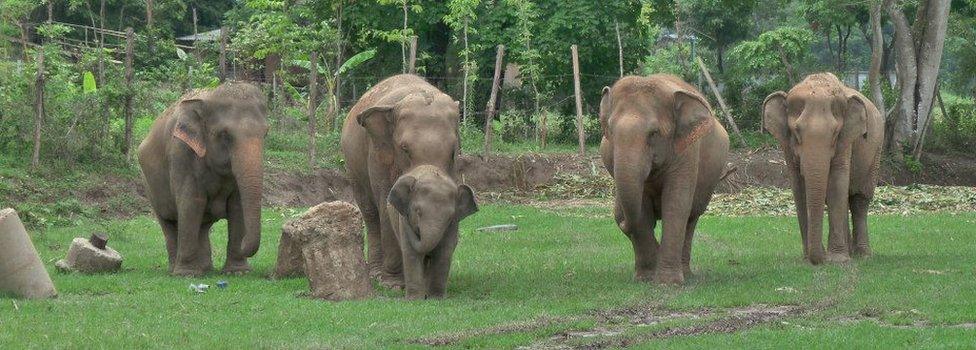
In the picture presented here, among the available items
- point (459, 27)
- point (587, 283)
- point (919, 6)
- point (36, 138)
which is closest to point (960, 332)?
point (587, 283)

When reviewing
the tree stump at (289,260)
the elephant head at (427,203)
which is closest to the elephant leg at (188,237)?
the tree stump at (289,260)

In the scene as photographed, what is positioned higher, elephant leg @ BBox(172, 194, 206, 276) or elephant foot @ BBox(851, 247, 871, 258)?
elephant leg @ BBox(172, 194, 206, 276)

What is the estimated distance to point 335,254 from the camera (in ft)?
44.4

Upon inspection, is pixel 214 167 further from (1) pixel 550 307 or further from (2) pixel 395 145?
(1) pixel 550 307

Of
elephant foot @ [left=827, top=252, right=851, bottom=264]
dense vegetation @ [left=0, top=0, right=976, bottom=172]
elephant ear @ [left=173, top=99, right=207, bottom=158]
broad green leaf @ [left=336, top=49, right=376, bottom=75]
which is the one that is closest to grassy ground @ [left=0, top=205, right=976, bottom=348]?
elephant foot @ [left=827, top=252, right=851, bottom=264]

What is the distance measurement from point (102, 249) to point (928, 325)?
29.1 ft

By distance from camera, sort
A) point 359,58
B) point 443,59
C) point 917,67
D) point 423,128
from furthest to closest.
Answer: point 443,59 → point 917,67 → point 359,58 → point 423,128

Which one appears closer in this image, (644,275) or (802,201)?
(644,275)

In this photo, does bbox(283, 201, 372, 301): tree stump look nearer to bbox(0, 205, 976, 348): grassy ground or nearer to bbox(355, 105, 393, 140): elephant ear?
bbox(0, 205, 976, 348): grassy ground

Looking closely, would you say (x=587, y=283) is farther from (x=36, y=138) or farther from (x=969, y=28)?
(x=969, y=28)

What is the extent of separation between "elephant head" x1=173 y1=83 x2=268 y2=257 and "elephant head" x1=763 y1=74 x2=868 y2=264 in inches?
233

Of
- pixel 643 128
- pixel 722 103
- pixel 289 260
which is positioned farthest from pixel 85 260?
pixel 722 103

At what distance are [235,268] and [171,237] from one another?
3.64 ft

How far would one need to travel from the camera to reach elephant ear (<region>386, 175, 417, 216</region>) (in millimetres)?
13195
